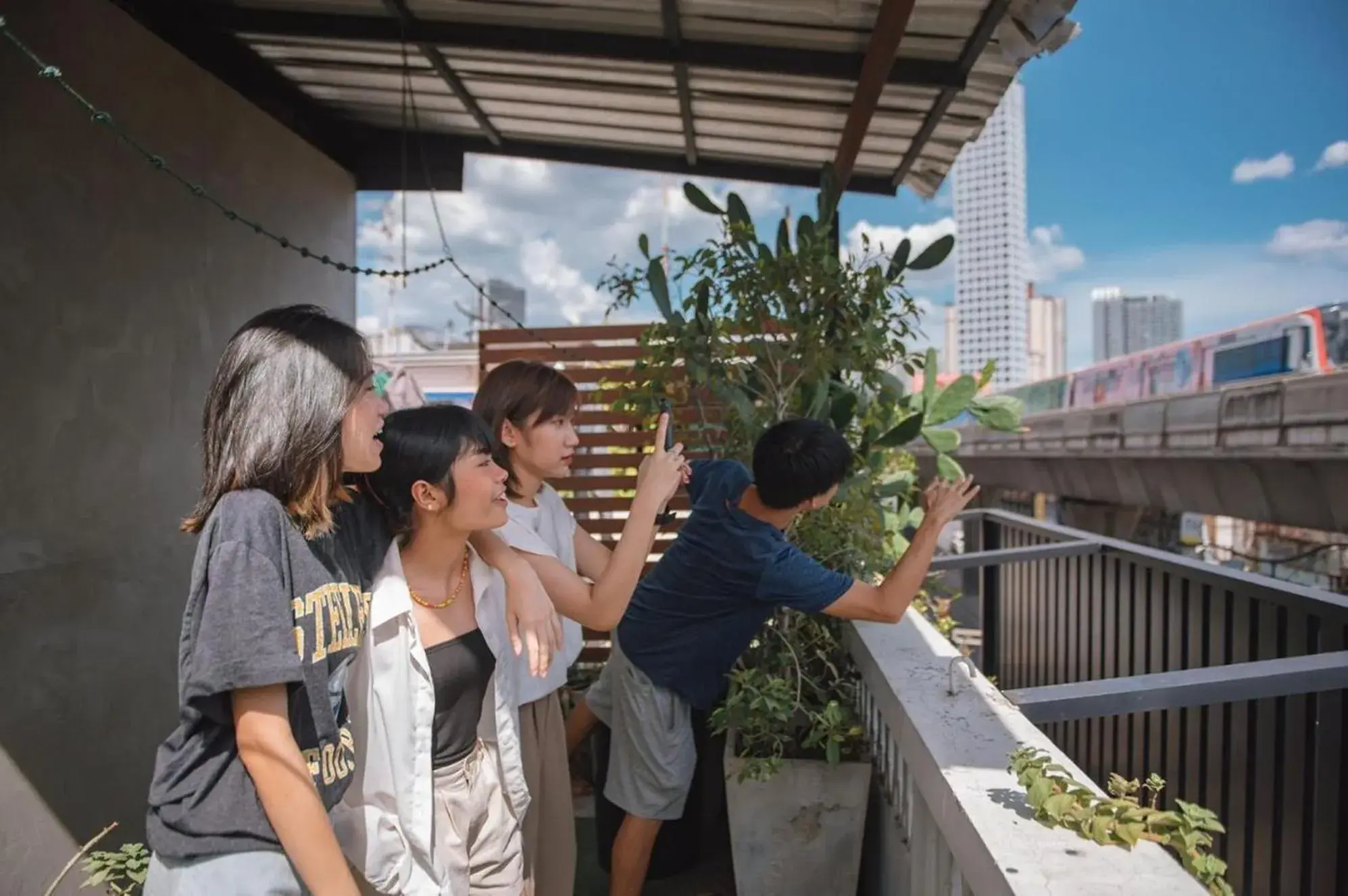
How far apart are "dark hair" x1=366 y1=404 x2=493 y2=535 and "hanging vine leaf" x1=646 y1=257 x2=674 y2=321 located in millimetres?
2096

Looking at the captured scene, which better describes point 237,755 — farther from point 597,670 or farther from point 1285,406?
point 1285,406

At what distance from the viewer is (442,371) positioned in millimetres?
28297

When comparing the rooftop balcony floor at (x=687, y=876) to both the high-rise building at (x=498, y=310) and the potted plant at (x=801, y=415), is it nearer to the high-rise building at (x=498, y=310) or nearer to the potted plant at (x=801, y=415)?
the potted plant at (x=801, y=415)

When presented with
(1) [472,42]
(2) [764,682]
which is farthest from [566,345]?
(2) [764,682]

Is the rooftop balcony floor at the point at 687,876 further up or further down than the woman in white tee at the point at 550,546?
further down

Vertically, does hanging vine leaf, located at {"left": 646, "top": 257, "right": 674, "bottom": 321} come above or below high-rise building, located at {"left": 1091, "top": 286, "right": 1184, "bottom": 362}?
below

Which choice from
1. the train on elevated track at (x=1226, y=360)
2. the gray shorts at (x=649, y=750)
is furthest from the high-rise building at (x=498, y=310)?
the train on elevated track at (x=1226, y=360)

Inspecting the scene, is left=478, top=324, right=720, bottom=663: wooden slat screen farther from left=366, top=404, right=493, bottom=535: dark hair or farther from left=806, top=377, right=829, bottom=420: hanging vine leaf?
left=366, top=404, right=493, bottom=535: dark hair

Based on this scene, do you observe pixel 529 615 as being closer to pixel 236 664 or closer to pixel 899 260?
pixel 236 664

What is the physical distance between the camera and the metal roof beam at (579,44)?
135 inches

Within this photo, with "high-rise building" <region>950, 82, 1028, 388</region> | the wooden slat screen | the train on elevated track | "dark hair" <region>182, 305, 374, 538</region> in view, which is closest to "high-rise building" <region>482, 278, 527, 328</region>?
the wooden slat screen

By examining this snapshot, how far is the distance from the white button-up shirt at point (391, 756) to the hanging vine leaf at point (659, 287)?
90.9 inches

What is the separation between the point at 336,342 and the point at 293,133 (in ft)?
12.7

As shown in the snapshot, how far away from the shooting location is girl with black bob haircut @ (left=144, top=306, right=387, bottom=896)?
1062 mm
